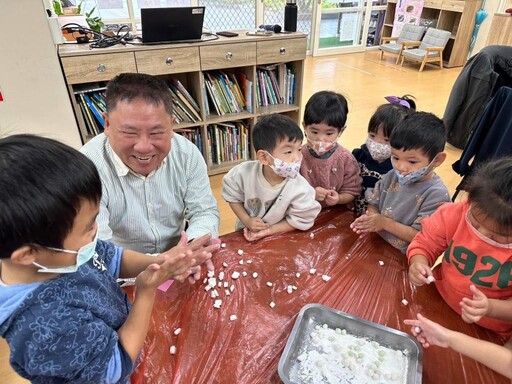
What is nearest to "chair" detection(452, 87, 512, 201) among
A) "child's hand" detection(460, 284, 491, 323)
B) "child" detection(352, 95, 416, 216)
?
"child" detection(352, 95, 416, 216)

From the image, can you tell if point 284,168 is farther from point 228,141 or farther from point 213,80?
point 228,141

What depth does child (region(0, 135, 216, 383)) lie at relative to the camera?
0.57 metres

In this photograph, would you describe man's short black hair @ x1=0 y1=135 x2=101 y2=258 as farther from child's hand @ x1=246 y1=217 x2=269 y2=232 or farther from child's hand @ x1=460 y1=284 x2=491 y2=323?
child's hand @ x1=460 y1=284 x2=491 y2=323

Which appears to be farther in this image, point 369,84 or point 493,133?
point 369,84

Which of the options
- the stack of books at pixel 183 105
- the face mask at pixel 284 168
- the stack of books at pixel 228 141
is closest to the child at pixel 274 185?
the face mask at pixel 284 168

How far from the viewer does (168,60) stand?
2.55 meters

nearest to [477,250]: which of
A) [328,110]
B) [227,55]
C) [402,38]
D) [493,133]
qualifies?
[328,110]

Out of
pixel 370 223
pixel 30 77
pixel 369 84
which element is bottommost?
pixel 369 84

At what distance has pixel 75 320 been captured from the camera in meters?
0.66

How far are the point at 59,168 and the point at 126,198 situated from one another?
27.3 inches

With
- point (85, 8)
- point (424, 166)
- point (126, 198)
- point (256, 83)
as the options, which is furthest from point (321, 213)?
point (85, 8)

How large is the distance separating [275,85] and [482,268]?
252 cm

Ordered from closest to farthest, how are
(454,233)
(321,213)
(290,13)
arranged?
(454,233)
(321,213)
(290,13)

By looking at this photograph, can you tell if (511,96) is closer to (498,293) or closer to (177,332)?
(498,293)
